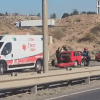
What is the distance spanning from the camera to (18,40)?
2408cm

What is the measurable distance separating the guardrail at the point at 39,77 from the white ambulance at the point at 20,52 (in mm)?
8429

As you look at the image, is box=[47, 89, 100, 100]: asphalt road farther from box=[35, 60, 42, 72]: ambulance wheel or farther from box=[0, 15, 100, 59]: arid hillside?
box=[0, 15, 100, 59]: arid hillside

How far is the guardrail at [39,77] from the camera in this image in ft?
38.7

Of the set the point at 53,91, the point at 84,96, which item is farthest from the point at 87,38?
the point at 84,96

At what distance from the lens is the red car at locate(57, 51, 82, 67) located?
29406 mm

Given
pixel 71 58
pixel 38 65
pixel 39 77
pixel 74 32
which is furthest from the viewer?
pixel 74 32

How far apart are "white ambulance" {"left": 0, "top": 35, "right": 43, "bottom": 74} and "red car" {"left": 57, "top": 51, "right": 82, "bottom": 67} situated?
3598 millimetres

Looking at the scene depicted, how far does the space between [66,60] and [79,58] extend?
3.98ft

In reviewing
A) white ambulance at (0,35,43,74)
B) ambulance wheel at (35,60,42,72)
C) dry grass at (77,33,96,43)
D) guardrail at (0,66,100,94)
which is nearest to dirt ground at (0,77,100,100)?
guardrail at (0,66,100,94)

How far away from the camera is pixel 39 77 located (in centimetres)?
1312

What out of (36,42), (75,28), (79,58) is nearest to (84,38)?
(75,28)

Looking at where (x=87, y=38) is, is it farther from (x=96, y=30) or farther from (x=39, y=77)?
(x=39, y=77)

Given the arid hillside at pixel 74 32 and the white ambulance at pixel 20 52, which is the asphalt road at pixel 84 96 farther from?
the arid hillside at pixel 74 32

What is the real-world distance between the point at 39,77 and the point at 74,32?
208ft
